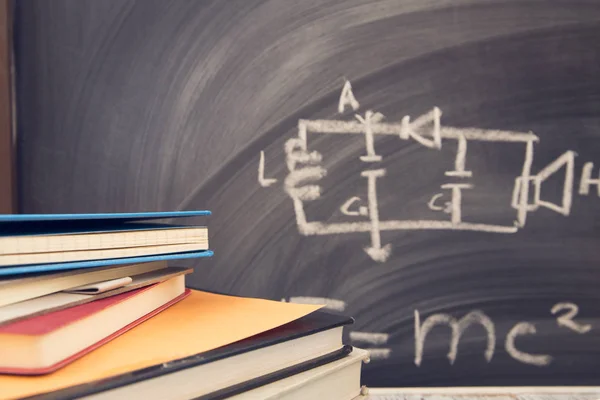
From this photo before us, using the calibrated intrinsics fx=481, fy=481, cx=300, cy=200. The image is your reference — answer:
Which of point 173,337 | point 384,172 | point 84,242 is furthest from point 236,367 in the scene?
point 384,172

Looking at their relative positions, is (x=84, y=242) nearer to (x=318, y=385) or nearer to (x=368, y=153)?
(x=318, y=385)

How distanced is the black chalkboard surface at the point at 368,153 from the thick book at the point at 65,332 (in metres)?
0.29

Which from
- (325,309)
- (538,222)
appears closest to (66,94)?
(325,309)

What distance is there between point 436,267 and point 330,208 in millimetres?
172

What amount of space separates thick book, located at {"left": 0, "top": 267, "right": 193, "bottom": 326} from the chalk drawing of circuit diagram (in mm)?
265

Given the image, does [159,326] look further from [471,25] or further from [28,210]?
[471,25]

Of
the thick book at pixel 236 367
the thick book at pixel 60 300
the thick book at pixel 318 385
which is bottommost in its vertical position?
the thick book at pixel 318 385

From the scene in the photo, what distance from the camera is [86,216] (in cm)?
40

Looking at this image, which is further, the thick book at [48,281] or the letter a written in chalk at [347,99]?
the letter a written in chalk at [347,99]

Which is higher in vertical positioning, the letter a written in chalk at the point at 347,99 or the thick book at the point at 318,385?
the letter a written in chalk at the point at 347,99

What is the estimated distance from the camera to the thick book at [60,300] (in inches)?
13.6

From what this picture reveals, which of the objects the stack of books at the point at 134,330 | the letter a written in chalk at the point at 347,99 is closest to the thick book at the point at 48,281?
the stack of books at the point at 134,330

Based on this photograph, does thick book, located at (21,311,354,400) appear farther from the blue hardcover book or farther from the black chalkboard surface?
the black chalkboard surface

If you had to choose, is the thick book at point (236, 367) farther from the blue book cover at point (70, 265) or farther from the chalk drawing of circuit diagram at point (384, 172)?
the chalk drawing of circuit diagram at point (384, 172)
